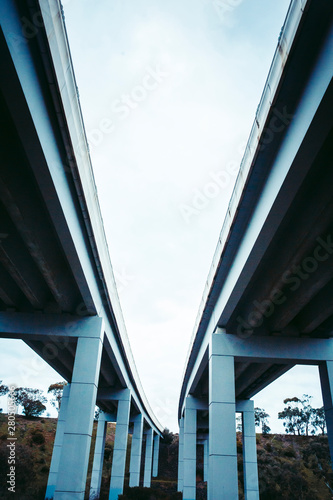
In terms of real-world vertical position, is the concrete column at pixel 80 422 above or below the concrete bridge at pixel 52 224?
below

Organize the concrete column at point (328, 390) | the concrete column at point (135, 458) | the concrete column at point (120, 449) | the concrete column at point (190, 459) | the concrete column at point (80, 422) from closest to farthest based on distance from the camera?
1. the concrete column at point (80, 422)
2. the concrete column at point (328, 390)
3. the concrete column at point (120, 449)
4. the concrete column at point (190, 459)
5. the concrete column at point (135, 458)

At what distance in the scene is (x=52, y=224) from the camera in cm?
777

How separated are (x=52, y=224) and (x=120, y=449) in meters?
16.0

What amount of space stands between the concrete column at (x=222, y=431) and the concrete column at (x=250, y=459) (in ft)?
32.5

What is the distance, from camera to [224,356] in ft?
35.9

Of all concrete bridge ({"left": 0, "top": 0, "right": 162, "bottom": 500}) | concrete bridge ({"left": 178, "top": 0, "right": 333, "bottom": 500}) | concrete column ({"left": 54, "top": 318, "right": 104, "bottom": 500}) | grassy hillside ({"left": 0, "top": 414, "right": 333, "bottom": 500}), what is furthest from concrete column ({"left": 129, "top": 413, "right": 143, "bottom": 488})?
concrete column ({"left": 54, "top": 318, "right": 104, "bottom": 500})

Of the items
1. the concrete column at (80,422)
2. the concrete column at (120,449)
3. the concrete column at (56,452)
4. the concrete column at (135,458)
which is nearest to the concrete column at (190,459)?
the concrete column at (120,449)

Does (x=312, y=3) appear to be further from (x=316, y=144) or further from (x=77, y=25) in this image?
(x=77, y=25)

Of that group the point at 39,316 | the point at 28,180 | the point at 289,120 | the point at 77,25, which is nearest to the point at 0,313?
the point at 39,316

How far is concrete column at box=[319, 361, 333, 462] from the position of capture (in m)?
10.3

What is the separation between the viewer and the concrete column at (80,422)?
891 cm

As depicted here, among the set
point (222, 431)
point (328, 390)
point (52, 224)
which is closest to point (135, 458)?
point (222, 431)

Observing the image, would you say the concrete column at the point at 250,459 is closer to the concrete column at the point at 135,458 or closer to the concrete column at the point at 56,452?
the concrete column at the point at 135,458

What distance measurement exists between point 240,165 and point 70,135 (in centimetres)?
317
